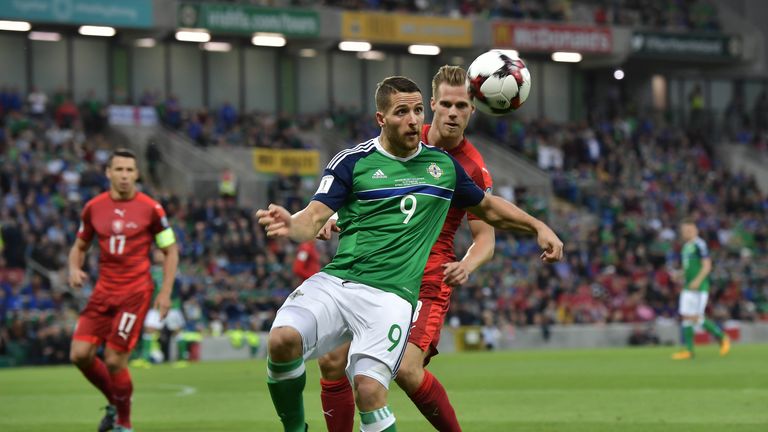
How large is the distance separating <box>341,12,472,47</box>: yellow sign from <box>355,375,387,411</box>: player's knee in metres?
36.4

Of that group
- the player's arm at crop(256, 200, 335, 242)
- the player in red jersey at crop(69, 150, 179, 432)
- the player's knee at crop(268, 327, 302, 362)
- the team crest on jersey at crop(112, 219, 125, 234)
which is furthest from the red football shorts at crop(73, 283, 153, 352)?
the player's arm at crop(256, 200, 335, 242)

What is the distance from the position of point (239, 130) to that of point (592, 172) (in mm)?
12658

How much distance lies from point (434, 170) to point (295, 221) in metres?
1.08

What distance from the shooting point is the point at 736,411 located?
42.5 feet

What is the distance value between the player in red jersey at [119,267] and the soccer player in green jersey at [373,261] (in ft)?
13.5

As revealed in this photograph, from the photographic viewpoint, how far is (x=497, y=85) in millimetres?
8883

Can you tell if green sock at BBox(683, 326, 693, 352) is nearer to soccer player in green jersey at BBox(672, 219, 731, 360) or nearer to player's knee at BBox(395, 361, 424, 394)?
soccer player in green jersey at BBox(672, 219, 731, 360)

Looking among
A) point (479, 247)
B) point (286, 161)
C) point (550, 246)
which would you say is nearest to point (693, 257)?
point (479, 247)

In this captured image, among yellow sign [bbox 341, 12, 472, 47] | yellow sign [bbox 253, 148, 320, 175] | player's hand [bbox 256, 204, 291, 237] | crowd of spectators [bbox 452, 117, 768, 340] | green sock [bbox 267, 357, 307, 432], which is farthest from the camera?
yellow sign [bbox 341, 12, 472, 47]

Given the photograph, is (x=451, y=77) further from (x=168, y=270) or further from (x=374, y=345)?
(x=168, y=270)

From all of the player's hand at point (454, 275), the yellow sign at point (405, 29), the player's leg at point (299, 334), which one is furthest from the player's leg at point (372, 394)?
the yellow sign at point (405, 29)

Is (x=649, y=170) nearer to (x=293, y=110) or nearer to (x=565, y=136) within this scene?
(x=565, y=136)

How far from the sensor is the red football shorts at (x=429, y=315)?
8.65m

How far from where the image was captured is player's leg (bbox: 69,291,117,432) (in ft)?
37.6
